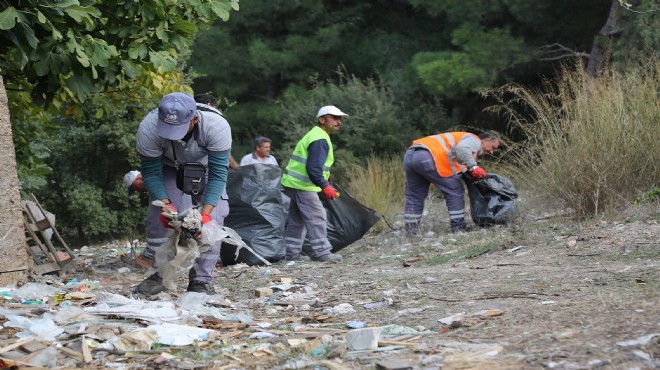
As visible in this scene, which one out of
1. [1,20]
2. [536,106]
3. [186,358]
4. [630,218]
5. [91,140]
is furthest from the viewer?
[91,140]

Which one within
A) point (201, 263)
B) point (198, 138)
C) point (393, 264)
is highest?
point (198, 138)

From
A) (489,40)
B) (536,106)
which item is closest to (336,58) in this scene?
(489,40)

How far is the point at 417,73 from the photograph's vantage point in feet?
62.7

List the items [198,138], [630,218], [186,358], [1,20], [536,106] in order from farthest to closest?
[536,106], [630,218], [198,138], [1,20], [186,358]

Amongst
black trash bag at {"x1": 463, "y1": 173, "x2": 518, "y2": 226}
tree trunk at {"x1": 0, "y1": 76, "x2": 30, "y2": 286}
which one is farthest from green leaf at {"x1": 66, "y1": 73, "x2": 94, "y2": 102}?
black trash bag at {"x1": 463, "y1": 173, "x2": 518, "y2": 226}

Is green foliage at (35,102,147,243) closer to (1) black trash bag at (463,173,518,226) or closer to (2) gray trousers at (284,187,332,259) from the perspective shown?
(2) gray trousers at (284,187,332,259)

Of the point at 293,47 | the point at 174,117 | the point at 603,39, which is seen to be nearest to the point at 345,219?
the point at 174,117

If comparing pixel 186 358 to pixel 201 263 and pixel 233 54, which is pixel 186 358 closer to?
pixel 201 263

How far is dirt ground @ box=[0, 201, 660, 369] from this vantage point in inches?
175

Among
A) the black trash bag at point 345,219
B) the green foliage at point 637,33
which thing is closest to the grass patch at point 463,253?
the black trash bag at point 345,219

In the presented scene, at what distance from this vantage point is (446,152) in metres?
10.7

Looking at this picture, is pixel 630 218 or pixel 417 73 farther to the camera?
pixel 417 73

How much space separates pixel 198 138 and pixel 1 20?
4.82 ft

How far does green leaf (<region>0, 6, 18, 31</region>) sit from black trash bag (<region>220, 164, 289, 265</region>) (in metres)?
3.97
